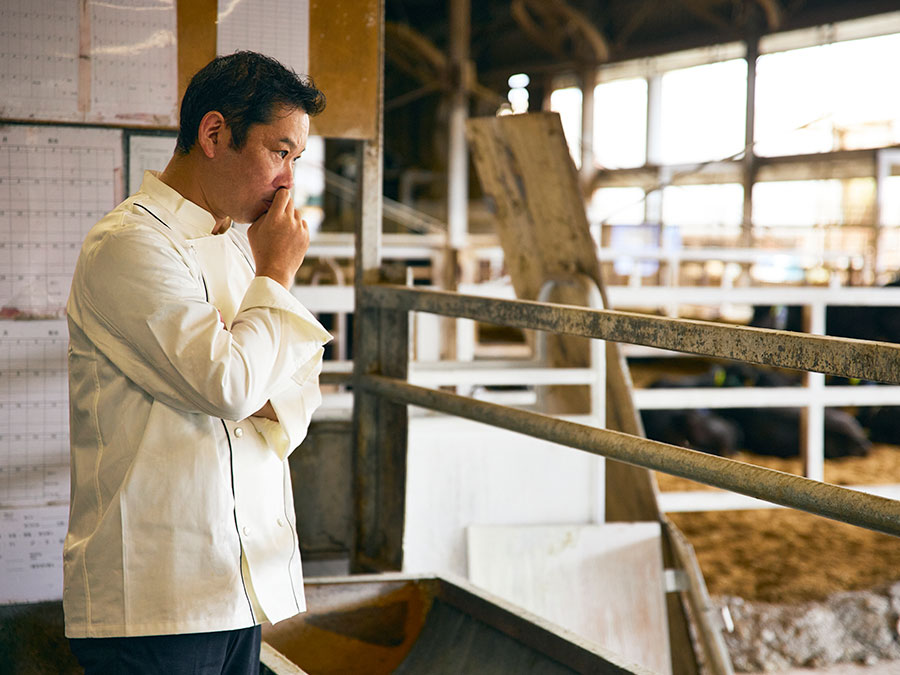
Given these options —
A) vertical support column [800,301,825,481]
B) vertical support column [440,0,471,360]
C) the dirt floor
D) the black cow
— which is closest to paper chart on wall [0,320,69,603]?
the dirt floor

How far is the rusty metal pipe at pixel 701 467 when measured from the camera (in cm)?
120

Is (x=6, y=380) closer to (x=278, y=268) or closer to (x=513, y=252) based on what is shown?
(x=278, y=268)

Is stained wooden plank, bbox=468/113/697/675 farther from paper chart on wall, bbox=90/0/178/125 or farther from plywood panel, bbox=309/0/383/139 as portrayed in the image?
paper chart on wall, bbox=90/0/178/125

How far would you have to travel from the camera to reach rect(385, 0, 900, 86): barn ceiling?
1057 centimetres

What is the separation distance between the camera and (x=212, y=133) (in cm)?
118

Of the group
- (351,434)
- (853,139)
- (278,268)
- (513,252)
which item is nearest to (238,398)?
(278,268)

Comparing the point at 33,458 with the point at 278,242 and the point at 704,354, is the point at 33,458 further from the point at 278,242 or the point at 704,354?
the point at 704,354

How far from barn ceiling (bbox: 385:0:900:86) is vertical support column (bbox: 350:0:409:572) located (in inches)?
323

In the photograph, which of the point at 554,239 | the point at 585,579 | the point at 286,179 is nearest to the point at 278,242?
the point at 286,179

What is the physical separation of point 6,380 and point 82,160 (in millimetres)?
534

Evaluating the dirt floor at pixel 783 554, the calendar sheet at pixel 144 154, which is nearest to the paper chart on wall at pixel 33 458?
the calendar sheet at pixel 144 154

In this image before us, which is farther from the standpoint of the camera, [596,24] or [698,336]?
[596,24]

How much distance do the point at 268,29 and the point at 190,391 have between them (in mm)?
1439

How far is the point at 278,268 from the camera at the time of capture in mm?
1178
